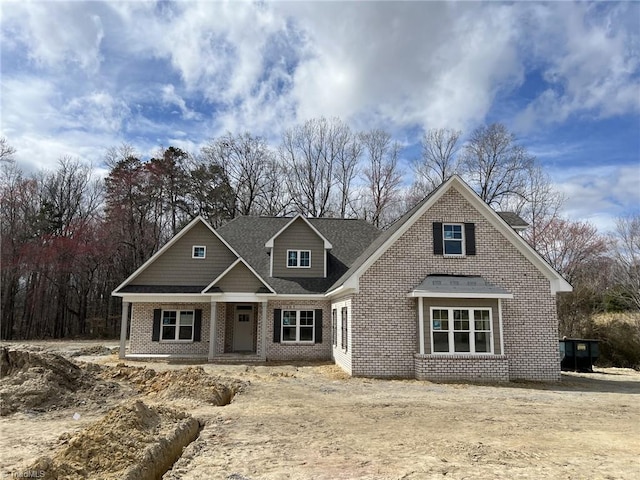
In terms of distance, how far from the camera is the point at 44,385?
922 centimetres

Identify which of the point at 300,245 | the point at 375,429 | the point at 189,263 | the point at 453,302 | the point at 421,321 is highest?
the point at 300,245

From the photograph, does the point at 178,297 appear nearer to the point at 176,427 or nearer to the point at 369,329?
the point at 369,329

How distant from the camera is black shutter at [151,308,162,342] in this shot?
61.2ft

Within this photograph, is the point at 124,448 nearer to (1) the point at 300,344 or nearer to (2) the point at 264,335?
(2) the point at 264,335

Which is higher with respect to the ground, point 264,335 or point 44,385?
point 264,335

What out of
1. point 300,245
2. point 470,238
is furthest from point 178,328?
point 470,238

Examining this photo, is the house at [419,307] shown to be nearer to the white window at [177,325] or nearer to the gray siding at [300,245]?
the white window at [177,325]

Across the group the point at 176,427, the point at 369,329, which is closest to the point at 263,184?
the point at 369,329

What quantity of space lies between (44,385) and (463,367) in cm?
1107

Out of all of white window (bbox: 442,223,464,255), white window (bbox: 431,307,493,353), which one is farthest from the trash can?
white window (bbox: 442,223,464,255)

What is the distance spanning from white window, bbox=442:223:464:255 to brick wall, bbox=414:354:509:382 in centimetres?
348

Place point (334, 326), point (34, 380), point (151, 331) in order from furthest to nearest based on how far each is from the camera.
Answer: point (151, 331) → point (334, 326) → point (34, 380)

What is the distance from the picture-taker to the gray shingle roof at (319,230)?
19.0m

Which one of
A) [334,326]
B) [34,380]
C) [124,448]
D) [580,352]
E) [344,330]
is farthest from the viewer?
[334,326]
